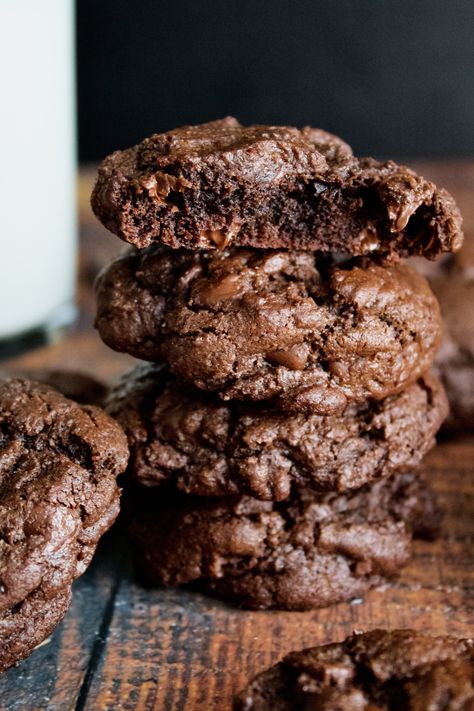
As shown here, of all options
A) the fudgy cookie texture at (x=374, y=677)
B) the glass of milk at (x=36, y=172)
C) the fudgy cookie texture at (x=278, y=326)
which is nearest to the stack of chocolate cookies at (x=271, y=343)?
the fudgy cookie texture at (x=278, y=326)

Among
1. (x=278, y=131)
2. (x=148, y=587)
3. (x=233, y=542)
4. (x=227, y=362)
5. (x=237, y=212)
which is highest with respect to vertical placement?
(x=278, y=131)

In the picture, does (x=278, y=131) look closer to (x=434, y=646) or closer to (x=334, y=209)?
(x=334, y=209)

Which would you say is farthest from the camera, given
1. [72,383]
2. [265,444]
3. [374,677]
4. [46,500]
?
[72,383]

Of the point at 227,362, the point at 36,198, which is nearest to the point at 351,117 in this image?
the point at 36,198

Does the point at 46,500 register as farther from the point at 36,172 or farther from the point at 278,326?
the point at 36,172

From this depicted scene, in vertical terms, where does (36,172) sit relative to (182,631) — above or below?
above

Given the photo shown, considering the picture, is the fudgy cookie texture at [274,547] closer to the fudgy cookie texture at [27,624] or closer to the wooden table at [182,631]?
the wooden table at [182,631]

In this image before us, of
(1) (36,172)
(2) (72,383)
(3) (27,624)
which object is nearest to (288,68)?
(1) (36,172)

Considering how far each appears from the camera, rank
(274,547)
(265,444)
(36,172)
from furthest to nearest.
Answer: (36,172)
(274,547)
(265,444)
